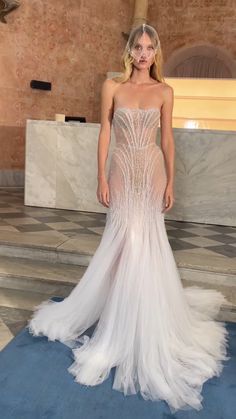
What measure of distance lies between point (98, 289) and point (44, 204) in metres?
3.80

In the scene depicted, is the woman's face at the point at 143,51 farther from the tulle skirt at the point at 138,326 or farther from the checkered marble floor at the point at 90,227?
the checkered marble floor at the point at 90,227

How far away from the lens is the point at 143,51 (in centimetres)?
239

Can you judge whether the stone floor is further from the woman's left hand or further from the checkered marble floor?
the woman's left hand

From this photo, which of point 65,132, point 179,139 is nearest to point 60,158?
point 65,132

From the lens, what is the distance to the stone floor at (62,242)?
3.33 m

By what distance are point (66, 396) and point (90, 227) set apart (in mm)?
2949

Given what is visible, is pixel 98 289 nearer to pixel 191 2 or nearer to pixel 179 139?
pixel 179 139

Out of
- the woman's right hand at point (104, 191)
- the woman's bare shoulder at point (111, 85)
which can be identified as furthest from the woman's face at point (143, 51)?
the woman's right hand at point (104, 191)

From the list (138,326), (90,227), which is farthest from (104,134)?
(90,227)

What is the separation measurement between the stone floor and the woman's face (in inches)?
73.2

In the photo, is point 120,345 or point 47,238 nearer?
point 120,345

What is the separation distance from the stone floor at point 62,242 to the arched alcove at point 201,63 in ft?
21.9

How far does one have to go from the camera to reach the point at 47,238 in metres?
4.23

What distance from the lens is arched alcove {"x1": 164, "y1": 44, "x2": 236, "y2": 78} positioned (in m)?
10.8
